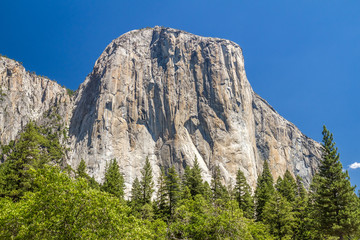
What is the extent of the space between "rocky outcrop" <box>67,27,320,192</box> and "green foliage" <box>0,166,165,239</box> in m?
74.7

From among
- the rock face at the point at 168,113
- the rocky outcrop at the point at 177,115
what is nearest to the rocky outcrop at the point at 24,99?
the rock face at the point at 168,113

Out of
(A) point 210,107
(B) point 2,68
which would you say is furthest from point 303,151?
(B) point 2,68

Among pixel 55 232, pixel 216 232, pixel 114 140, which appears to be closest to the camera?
pixel 55 232

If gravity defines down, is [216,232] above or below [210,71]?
below

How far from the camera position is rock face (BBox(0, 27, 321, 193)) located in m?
94.5

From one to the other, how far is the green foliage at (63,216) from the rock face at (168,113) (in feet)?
244

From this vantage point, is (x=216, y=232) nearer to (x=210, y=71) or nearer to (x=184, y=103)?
(x=184, y=103)

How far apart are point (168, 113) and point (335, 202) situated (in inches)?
3067

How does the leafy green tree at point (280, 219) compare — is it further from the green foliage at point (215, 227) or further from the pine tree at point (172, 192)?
the pine tree at point (172, 192)

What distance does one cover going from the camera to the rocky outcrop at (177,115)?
309ft

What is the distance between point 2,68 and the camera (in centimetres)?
12469

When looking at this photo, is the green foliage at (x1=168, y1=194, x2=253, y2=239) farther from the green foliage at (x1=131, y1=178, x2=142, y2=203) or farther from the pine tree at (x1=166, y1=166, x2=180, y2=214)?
the green foliage at (x1=131, y1=178, x2=142, y2=203)

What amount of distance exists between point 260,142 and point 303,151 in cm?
2694

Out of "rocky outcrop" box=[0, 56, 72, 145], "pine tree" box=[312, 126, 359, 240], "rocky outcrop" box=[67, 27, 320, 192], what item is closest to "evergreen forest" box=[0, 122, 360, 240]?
"pine tree" box=[312, 126, 359, 240]
